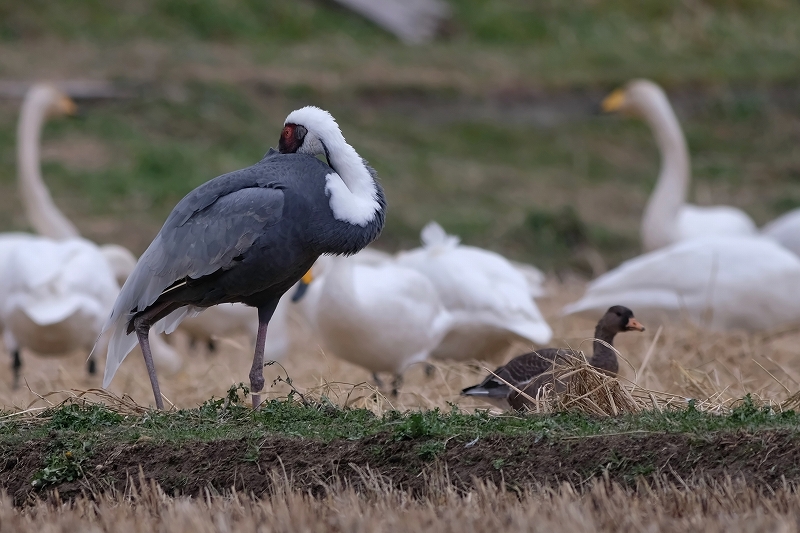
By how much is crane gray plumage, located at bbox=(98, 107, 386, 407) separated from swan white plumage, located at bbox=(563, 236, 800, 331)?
139 inches

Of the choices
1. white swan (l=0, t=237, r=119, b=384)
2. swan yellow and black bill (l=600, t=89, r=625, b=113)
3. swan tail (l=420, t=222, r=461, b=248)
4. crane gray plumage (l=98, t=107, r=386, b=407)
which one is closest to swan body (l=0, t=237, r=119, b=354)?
white swan (l=0, t=237, r=119, b=384)

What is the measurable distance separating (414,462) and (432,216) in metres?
10.6

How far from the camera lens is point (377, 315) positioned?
7.83m

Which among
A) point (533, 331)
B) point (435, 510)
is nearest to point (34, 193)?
point (533, 331)

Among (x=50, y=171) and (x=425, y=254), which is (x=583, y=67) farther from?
(x=425, y=254)

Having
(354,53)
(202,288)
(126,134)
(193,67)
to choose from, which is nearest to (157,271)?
(202,288)

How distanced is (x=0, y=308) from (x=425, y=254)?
Answer: 127 inches

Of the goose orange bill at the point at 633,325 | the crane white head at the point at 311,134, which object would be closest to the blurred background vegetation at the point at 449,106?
the goose orange bill at the point at 633,325

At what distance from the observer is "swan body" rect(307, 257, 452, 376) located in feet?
25.5

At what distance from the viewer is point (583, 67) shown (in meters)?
21.6

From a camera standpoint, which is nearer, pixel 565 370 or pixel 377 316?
pixel 565 370

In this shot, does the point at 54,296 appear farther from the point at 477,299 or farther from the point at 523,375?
the point at 523,375

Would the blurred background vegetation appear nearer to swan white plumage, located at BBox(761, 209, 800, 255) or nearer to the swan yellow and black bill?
the swan yellow and black bill

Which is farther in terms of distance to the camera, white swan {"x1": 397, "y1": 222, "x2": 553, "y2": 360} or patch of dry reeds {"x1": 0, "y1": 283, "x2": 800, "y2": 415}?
white swan {"x1": 397, "y1": 222, "x2": 553, "y2": 360}
